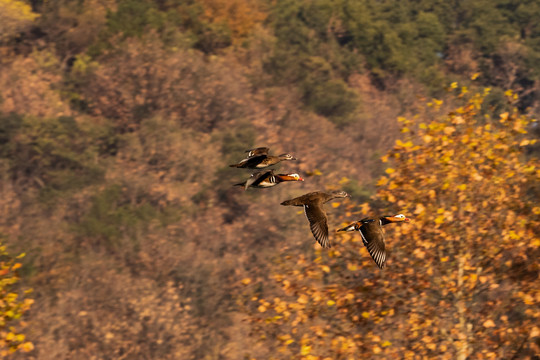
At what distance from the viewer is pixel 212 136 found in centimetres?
7694

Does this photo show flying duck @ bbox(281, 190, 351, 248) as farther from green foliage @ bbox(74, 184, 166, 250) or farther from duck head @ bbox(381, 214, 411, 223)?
green foliage @ bbox(74, 184, 166, 250)

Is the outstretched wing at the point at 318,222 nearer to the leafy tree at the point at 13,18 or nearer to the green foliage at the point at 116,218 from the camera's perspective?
the green foliage at the point at 116,218

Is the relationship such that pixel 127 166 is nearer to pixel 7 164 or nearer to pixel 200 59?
pixel 7 164

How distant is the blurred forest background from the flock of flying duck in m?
5.67

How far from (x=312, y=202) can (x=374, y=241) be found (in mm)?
1432

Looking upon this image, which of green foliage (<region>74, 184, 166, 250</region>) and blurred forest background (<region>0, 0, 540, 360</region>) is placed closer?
blurred forest background (<region>0, 0, 540, 360</region>)

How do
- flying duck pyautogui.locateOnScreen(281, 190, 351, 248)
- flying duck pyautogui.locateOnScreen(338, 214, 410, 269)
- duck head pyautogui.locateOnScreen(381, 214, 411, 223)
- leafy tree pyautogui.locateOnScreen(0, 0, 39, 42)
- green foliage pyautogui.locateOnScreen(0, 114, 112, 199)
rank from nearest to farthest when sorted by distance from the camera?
flying duck pyautogui.locateOnScreen(281, 190, 351, 248) → duck head pyautogui.locateOnScreen(381, 214, 411, 223) → flying duck pyautogui.locateOnScreen(338, 214, 410, 269) → green foliage pyautogui.locateOnScreen(0, 114, 112, 199) → leafy tree pyautogui.locateOnScreen(0, 0, 39, 42)

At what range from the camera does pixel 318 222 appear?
11.3 metres

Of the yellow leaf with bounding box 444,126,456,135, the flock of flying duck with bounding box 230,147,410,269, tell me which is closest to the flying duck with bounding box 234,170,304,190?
the flock of flying duck with bounding box 230,147,410,269

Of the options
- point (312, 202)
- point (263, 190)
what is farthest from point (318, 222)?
point (263, 190)

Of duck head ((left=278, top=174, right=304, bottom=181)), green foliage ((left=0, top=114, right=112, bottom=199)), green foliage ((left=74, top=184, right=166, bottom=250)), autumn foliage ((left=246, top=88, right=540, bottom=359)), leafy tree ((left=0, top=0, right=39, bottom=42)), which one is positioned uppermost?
duck head ((left=278, top=174, right=304, bottom=181))

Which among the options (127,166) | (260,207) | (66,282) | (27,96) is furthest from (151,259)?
(27,96)

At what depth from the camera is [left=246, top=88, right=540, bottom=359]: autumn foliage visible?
18.1 m

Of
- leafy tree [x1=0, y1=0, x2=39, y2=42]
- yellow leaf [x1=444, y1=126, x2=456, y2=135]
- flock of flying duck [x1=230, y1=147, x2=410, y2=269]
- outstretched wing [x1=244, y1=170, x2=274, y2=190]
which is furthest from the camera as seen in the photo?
leafy tree [x1=0, y1=0, x2=39, y2=42]
